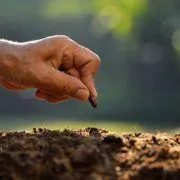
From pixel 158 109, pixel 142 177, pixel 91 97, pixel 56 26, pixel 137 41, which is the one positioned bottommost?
pixel 142 177

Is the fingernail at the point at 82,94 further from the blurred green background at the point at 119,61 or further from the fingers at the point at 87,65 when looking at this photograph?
the blurred green background at the point at 119,61

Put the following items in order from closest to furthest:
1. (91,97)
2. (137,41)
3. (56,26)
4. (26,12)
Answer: (91,97) < (137,41) < (56,26) < (26,12)

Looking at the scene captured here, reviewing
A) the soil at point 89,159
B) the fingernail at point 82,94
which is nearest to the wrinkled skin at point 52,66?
the fingernail at point 82,94

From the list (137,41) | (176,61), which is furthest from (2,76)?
(137,41)

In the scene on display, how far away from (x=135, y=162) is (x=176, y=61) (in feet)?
50.4

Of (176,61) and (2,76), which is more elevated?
(176,61)

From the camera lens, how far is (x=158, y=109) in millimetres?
18000

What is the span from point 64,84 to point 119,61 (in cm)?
1878

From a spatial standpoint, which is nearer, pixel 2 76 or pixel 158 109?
pixel 2 76

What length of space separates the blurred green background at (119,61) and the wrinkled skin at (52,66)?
11381 millimetres

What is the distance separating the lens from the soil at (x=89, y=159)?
1812 millimetres

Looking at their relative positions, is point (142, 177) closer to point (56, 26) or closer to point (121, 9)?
point (121, 9)

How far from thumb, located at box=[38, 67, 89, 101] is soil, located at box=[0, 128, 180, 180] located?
0.36 metres

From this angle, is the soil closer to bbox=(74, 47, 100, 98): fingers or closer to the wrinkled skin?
the wrinkled skin
